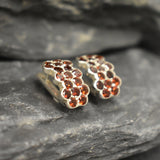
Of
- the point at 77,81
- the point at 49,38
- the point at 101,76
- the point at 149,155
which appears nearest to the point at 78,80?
the point at 77,81

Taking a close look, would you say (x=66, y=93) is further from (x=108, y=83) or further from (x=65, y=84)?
(x=108, y=83)

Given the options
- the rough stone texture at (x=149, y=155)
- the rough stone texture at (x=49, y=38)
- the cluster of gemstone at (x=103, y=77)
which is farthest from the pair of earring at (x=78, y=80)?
the rough stone texture at (x=149, y=155)

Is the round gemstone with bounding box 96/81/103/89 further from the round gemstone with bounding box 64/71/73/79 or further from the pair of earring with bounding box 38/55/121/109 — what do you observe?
the round gemstone with bounding box 64/71/73/79

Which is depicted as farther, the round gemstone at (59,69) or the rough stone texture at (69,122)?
the round gemstone at (59,69)

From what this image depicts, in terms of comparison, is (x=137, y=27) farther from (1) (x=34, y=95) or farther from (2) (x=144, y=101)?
(1) (x=34, y=95)

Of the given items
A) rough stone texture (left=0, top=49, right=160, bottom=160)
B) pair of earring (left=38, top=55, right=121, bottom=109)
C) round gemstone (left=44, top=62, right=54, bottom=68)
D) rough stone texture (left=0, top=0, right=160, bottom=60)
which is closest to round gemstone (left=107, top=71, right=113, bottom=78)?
pair of earring (left=38, top=55, right=121, bottom=109)

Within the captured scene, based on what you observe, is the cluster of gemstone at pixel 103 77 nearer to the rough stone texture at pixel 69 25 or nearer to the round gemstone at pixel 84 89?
the round gemstone at pixel 84 89
